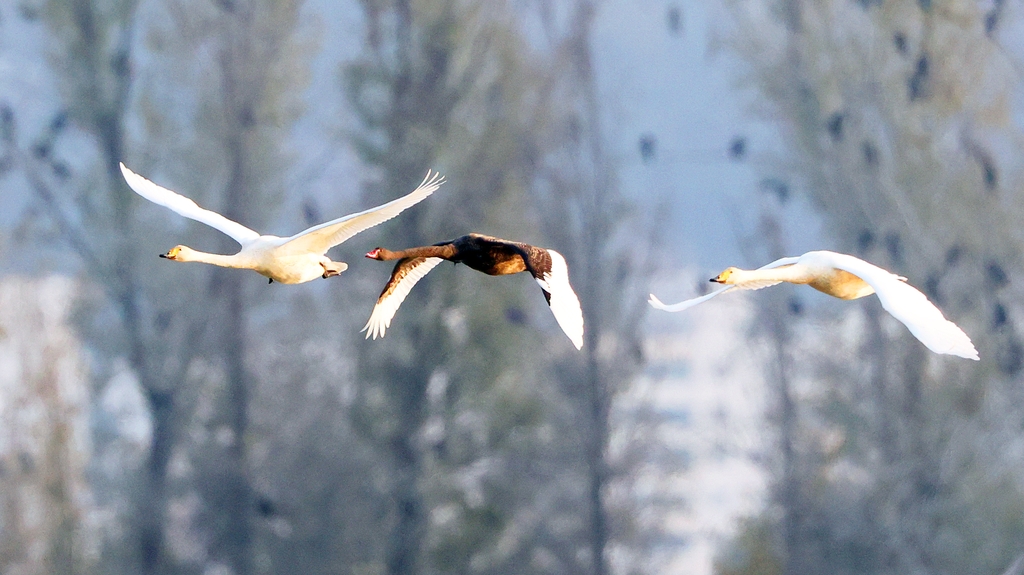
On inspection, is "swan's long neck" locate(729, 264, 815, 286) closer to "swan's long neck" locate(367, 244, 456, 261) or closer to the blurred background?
"swan's long neck" locate(367, 244, 456, 261)

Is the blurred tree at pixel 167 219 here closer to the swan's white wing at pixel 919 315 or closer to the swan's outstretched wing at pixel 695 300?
the swan's outstretched wing at pixel 695 300

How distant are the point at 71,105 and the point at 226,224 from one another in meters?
16.5

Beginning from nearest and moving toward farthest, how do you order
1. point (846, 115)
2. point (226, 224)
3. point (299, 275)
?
1. point (299, 275)
2. point (226, 224)
3. point (846, 115)

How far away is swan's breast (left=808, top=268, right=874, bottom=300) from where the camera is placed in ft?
25.8

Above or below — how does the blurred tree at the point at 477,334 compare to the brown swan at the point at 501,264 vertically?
above

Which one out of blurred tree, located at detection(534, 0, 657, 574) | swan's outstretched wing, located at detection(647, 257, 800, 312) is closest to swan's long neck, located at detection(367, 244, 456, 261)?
swan's outstretched wing, located at detection(647, 257, 800, 312)

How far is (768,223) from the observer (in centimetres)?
2344

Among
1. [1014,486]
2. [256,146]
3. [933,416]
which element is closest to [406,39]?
[256,146]

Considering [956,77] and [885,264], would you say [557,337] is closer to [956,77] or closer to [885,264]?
[885,264]

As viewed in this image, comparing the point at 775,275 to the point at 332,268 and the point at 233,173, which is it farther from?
the point at 233,173

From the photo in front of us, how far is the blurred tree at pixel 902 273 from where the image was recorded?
69.5 feet

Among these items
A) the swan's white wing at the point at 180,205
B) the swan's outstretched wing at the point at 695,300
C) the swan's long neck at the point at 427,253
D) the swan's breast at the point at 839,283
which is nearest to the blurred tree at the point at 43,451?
the swan's white wing at the point at 180,205

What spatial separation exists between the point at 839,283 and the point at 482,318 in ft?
49.0

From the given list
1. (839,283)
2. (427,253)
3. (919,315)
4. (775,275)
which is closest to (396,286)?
(427,253)
